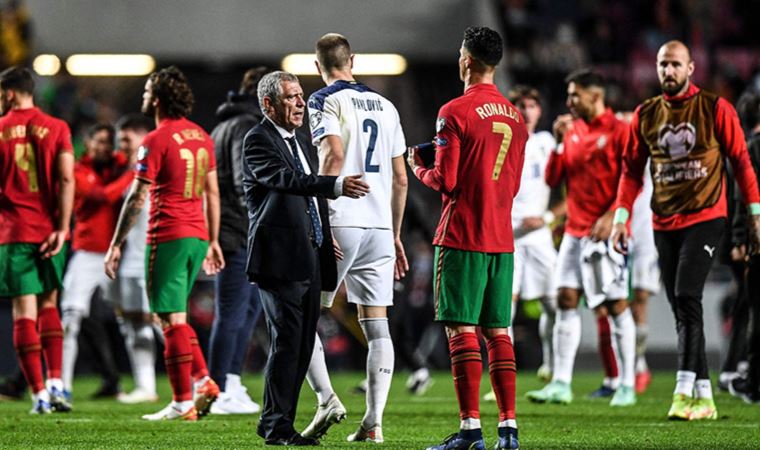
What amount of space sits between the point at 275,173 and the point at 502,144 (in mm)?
1199

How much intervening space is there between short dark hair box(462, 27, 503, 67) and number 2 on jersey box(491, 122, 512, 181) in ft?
1.12

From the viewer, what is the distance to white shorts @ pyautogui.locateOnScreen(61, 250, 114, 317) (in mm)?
11805

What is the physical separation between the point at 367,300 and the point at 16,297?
10.5ft

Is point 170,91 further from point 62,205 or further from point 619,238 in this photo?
point 619,238

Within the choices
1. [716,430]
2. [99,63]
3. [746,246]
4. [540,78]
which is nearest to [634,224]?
[746,246]

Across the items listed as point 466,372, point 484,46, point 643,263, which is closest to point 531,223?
point 643,263

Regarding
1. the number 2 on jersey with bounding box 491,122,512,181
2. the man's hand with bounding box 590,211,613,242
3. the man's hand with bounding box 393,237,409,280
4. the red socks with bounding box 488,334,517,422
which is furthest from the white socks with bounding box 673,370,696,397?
the number 2 on jersey with bounding box 491,122,512,181

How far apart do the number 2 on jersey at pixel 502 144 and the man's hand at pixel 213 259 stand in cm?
288

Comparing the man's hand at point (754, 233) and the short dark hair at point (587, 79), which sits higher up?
the short dark hair at point (587, 79)

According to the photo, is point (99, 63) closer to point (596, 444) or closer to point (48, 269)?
point (48, 269)

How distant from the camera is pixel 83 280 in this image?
11.8 m

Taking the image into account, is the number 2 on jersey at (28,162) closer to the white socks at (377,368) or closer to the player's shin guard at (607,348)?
the white socks at (377,368)

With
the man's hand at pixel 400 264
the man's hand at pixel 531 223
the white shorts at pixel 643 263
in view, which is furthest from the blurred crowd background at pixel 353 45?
the man's hand at pixel 400 264

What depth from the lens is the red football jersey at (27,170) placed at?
32.3 feet
